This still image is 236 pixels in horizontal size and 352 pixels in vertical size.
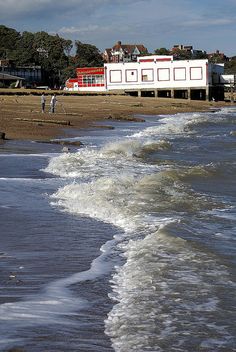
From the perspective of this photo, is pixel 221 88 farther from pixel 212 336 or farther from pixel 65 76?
pixel 212 336

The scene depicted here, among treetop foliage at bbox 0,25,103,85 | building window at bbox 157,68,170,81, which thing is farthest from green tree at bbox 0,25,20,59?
building window at bbox 157,68,170,81

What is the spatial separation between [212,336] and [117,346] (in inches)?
31.9

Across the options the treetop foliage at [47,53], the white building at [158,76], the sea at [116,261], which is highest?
the treetop foliage at [47,53]

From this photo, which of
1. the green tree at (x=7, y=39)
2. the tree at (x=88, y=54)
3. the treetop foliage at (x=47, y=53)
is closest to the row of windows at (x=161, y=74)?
the treetop foliage at (x=47, y=53)

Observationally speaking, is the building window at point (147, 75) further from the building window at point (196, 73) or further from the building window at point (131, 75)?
the building window at point (196, 73)

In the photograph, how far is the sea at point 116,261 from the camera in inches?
210

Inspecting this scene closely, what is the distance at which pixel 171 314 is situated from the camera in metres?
5.80

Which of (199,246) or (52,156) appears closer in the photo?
(199,246)

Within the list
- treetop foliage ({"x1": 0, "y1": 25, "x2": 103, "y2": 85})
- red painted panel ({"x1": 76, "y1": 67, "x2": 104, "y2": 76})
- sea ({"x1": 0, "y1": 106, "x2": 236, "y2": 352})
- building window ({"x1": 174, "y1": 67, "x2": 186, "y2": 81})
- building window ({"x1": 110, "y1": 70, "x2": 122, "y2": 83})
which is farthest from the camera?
treetop foliage ({"x1": 0, "y1": 25, "x2": 103, "y2": 85})

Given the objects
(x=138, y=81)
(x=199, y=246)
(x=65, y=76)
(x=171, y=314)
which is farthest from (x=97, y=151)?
(x=65, y=76)

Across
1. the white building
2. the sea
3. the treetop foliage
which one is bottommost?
the sea

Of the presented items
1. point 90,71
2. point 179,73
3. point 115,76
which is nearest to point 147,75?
point 179,73

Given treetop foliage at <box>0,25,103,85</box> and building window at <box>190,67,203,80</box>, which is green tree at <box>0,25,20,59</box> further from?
building window at <box>190,67,203,80</box>

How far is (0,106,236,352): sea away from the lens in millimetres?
5336
